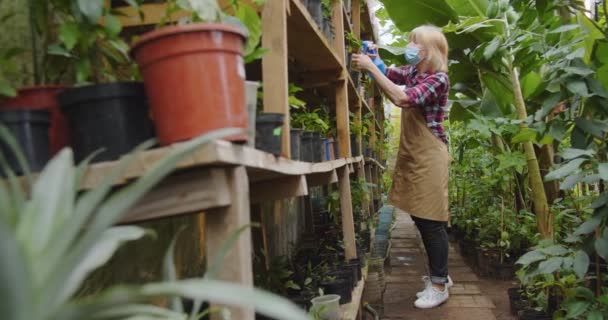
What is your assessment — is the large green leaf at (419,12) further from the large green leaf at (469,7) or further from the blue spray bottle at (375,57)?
the blue spray bottle at (375,57)

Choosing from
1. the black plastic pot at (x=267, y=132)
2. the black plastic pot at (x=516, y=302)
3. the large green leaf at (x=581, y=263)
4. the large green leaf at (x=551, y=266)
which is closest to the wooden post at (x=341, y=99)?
the black plastic pot at (x=516, y=302)

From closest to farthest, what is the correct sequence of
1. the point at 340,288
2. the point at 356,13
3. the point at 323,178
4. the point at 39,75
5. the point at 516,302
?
the point at 39,75, the point at 340,288, the point at 323,178, the point at 516,302, the point at 356,13

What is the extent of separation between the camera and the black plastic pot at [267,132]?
4.75ft

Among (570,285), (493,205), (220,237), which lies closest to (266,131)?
(220,237)

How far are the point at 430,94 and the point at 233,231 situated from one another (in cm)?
241

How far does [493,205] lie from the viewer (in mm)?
4758

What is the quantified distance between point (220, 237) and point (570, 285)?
6.71 feet

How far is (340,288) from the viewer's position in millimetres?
2641

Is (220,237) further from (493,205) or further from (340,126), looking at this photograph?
(493,205)

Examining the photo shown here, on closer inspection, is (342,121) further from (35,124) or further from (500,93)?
(35,124)

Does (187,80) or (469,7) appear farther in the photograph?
(469,7)

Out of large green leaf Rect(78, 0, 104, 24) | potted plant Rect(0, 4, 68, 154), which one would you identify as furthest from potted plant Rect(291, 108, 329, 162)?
large green leaf Rect(78, 0, 104, 24)

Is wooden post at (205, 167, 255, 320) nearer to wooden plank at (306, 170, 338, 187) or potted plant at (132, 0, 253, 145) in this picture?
potted plant at (132, 0, 253, 145)

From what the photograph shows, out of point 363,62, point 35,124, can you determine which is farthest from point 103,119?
point 363,62
